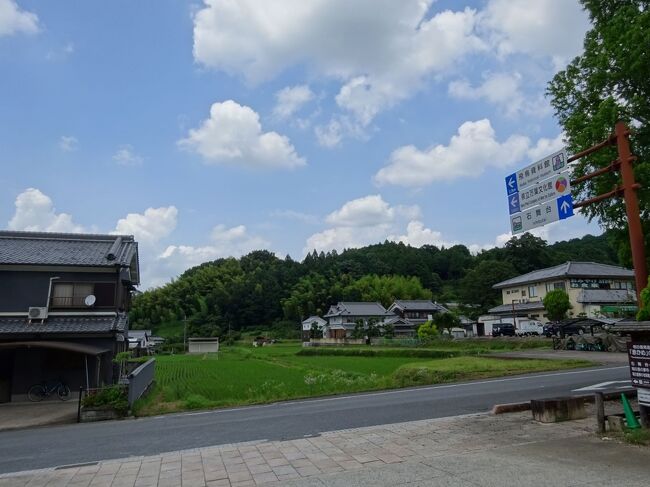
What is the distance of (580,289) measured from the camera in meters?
49.1

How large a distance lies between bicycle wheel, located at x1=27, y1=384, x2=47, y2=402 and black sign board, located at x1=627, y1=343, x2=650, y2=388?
18344 millimetres

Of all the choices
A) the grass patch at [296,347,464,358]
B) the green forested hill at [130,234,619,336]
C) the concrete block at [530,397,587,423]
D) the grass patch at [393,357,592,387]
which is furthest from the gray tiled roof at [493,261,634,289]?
the concrete block at [530,397,587,423]

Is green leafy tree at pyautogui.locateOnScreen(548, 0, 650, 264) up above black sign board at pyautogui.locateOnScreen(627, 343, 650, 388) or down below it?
above

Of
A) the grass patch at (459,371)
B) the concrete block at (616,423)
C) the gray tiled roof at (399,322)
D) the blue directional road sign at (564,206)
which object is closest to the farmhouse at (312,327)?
the gray tiled roof at (399,322)

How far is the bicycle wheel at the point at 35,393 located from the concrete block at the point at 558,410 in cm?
1665

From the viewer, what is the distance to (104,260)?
19609mm

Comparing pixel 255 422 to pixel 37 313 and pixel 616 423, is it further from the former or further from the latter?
pixel 37 313

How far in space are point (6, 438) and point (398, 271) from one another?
306 ft

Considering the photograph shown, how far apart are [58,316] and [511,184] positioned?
55.5 feet

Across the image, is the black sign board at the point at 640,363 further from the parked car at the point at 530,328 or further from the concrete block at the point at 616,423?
the parked car at the point at 530,328

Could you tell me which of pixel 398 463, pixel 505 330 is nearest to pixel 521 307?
pixel 505 330

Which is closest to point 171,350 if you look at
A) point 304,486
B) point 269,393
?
point 269,393

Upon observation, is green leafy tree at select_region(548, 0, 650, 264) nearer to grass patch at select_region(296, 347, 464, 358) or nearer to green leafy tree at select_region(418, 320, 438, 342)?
grass patch at select_region(296, 347, 464, 358)

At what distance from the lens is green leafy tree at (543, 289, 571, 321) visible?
4578cm
